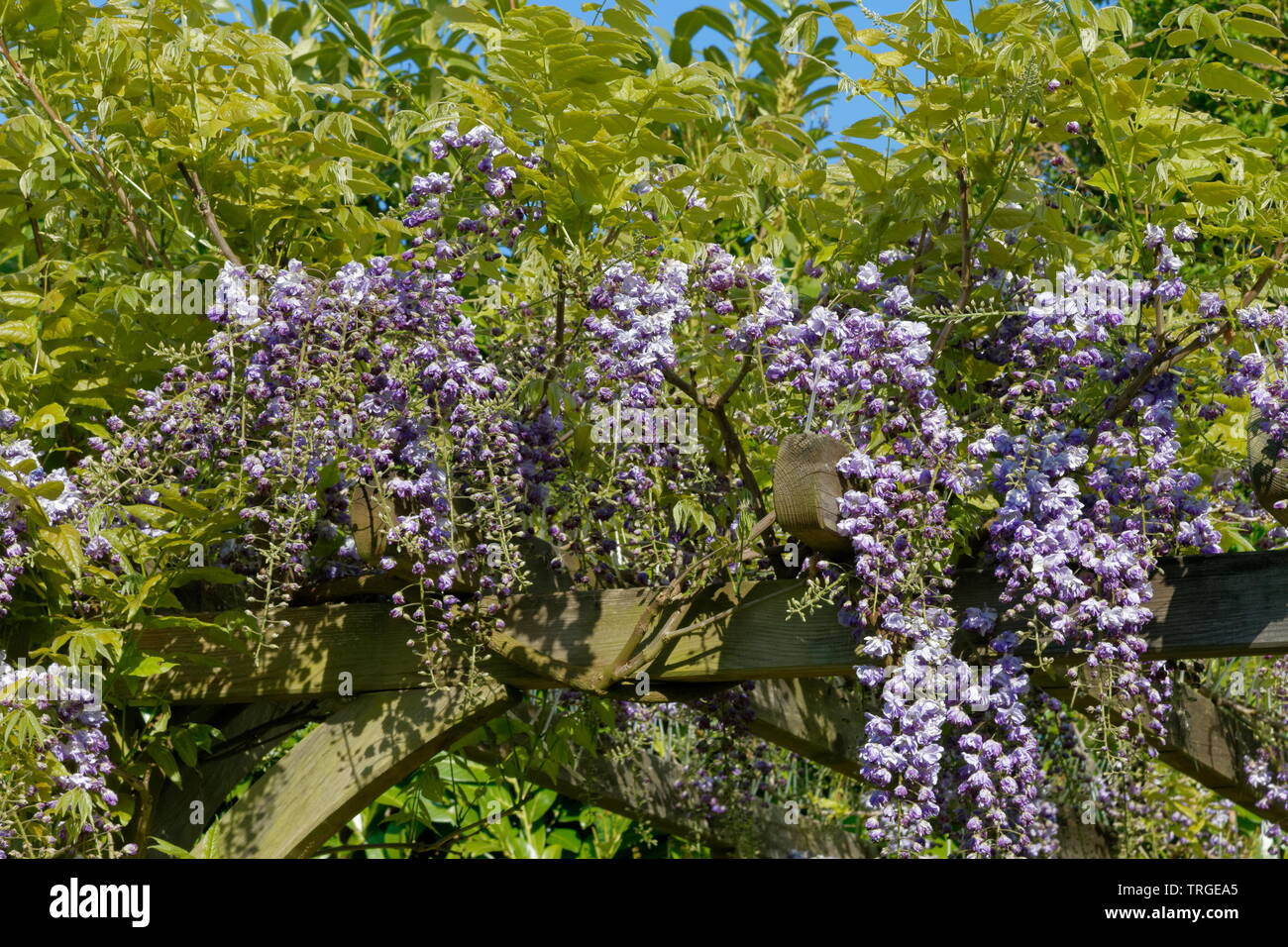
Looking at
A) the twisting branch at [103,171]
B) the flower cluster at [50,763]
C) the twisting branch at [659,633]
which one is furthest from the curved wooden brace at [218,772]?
the twisting branch at [103,171]

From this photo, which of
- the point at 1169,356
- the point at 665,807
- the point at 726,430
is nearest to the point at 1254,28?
the point at 1169,356

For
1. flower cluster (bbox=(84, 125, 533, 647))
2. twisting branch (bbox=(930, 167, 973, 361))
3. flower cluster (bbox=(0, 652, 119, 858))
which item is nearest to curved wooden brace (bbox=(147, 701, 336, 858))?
flower cluster (bbox=(0, 652, 119, 858))

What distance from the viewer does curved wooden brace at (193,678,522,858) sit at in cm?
253

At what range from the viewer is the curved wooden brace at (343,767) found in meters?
2.53

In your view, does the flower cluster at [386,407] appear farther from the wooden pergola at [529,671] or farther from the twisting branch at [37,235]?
the twisting branch at [37,235]

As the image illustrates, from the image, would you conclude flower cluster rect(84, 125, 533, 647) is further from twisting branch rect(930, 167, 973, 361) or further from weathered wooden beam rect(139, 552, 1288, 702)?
twisting branch rect(930, 167, 973, 361)

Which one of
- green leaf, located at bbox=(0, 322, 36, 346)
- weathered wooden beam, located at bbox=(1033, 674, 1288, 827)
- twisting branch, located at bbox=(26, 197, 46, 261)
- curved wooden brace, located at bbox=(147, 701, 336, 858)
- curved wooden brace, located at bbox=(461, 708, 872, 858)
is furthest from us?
curved wooden brace, located at bbox=(461, 708, 872, 858)

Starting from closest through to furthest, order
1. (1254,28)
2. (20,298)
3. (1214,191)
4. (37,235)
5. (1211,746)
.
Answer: (1254,28) → (1214,191) → (20,298) → (37,235) → (1211,746)

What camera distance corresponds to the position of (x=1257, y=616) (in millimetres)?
2072

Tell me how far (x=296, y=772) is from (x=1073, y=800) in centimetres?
258

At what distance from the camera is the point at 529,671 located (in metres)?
2.44

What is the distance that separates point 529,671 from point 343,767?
0.41m

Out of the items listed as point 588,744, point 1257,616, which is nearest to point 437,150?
point 588,744

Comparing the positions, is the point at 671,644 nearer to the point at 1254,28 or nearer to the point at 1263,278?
the point at 1263,278
